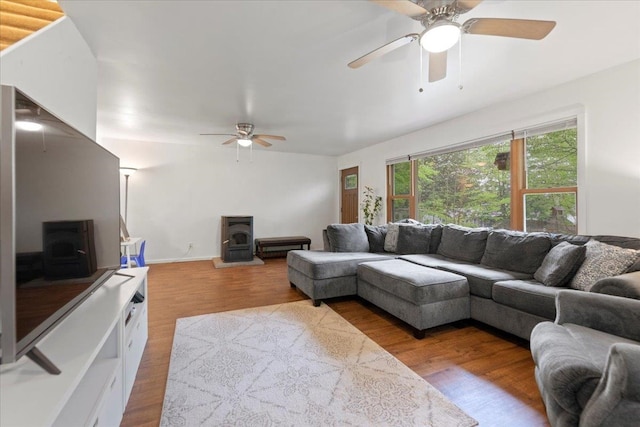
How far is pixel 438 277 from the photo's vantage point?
249 centimetres

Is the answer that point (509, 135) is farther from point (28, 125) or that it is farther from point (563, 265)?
point (28, 125)

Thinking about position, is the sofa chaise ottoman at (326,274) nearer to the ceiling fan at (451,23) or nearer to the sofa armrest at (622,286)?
the sofa armrest at (622,286)

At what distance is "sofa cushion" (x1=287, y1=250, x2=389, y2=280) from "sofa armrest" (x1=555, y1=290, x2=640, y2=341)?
74.8 inches

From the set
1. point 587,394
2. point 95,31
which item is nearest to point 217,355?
point 587,394

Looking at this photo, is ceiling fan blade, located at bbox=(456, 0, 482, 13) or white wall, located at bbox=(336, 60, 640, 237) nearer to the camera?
ceiling fan blade, located at bbox=(456, 0, 482, 13)

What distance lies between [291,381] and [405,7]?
2287mm

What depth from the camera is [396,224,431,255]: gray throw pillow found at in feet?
12.3

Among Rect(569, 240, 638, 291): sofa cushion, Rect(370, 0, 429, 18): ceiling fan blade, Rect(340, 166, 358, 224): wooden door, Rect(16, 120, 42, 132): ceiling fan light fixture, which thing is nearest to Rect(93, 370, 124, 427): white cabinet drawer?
Rect(16, 120, 42, 132): ceiling fan light fixture

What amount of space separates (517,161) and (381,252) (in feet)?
6.65

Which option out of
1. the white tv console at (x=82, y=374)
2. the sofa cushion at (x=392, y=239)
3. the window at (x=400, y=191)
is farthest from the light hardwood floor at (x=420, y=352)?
the window at (x=400, y=191)

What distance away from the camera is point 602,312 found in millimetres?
1465

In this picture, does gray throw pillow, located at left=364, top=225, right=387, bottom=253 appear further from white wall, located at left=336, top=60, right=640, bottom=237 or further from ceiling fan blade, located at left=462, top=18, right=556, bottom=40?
ceiling fan blade, located at left=462, top=18, right=556, bottom=40

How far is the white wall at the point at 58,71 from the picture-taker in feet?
4.39

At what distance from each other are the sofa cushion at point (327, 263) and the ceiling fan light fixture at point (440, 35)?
222 centimetres
